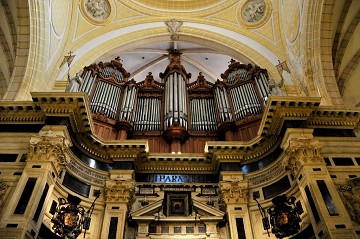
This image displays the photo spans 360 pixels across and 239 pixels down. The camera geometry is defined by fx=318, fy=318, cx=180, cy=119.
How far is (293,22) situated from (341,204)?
29.0ft

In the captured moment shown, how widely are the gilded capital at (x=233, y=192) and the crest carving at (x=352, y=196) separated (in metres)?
2.78

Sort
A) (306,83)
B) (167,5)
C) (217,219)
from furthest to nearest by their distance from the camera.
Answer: (167,5)
(306,83)
(217,219)

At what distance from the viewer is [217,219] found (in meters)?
9.67

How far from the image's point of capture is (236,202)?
388 inches

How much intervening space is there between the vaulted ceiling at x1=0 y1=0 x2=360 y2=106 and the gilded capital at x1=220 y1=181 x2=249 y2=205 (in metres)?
4.50

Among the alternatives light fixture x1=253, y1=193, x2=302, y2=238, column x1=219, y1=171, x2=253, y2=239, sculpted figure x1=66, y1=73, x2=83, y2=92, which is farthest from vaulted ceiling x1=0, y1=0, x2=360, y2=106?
light fixture x1=253, y1=193, x2=302, y2=238

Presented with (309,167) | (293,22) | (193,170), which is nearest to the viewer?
(309,167)

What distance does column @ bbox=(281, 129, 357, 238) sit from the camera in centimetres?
728

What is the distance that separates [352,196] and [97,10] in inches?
546

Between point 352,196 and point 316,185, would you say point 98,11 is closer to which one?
point 316,185

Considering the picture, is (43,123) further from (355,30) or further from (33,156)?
(355,30)

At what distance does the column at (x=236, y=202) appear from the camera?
9.27 m

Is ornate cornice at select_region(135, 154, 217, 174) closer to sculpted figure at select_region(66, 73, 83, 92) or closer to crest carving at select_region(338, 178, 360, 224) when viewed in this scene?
A: sculpted figure at select_region(66, 73, 83, 92)

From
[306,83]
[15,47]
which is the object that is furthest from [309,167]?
[15,47]
